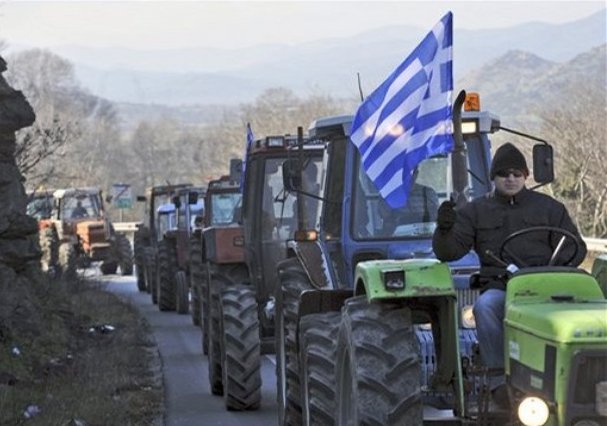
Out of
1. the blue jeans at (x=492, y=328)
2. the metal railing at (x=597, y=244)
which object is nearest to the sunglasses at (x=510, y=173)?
the blue jeans at (x=492, y=328)

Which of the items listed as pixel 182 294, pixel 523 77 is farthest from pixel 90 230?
pixel 523 77

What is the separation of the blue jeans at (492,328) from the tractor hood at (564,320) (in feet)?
0.97

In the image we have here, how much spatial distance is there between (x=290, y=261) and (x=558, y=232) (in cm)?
404

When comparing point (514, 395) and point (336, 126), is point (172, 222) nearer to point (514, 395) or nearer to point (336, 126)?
point (336, 126)

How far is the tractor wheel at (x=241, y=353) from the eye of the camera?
14172mm

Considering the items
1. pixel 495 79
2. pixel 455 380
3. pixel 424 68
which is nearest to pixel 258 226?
pixel 424 68

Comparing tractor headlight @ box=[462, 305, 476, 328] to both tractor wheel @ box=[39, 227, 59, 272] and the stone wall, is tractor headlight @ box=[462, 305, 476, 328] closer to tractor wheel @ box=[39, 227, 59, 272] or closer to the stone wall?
the stone wall

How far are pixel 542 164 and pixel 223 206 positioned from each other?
16.7 meters

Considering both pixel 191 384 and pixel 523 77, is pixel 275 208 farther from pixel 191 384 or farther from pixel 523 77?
pixel 523 77

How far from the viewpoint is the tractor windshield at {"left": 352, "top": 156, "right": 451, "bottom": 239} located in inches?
431

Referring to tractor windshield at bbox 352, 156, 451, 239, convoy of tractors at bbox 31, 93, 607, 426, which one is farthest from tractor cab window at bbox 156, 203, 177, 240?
tractor windshield at bbox 352, 156, 451, 239

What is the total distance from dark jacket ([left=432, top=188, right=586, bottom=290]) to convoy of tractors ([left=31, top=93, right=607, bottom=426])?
0.50 feet

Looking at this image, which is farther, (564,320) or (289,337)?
(289,337)

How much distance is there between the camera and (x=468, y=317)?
9.20m
